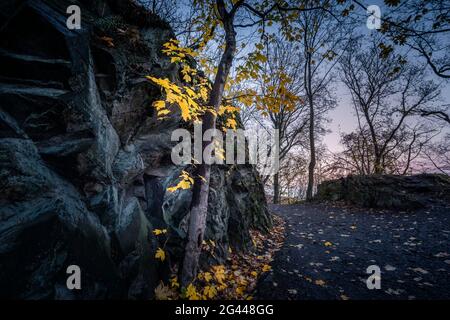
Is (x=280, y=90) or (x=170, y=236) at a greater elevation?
(x=280, y=90)

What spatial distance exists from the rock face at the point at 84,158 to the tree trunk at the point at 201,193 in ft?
1.68

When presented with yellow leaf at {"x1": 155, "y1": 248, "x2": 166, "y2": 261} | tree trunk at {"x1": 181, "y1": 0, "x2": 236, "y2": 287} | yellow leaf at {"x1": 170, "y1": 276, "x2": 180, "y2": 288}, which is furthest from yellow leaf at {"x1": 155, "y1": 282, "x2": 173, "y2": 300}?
yellow leaf at {"x1": 155, "y1": 248, "x2": 166, "y2": 261}

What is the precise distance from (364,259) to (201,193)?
411 cm

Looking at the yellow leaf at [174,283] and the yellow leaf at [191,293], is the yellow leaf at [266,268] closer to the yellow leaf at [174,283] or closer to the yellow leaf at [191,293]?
the yellow leaf at [191,293]

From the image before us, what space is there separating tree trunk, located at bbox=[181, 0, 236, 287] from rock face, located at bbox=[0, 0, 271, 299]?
1.68ft

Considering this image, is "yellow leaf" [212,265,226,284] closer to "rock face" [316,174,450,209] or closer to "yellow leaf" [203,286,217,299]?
"yellow leaf" [203,286,217,299]

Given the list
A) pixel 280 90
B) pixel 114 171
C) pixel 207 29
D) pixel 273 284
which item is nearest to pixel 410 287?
pixel 273 284

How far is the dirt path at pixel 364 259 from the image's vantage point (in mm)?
3338

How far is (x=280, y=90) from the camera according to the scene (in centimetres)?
362

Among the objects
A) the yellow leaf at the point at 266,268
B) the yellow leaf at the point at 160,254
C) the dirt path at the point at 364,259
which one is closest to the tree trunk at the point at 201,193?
the yellow leaf at the point at 160,254

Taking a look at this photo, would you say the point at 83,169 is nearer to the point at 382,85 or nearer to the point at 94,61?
the point at 94,61

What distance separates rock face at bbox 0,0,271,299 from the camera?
1.92 metres
